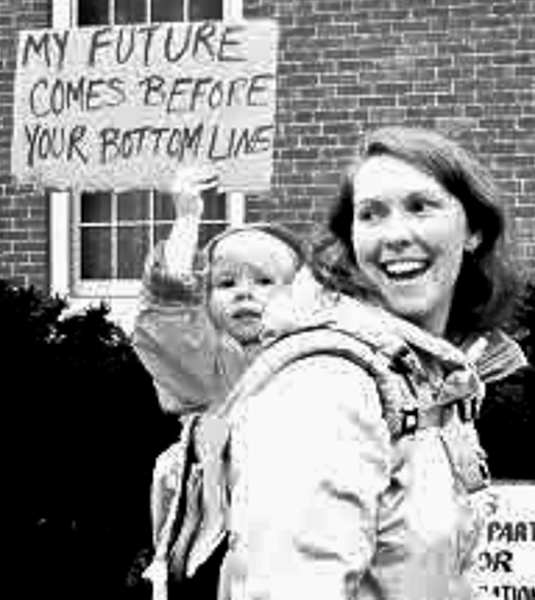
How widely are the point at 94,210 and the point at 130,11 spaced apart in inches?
43.9

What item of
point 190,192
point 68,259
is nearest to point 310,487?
point 190,192

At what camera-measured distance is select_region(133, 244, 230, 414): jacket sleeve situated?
4176 millimetres

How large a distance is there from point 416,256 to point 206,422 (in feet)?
5.76

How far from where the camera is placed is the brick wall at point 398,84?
900cm

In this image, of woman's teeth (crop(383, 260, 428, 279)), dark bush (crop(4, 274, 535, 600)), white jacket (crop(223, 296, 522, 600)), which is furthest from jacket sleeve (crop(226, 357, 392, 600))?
dark bush (crop(4, 274, 535, 600))

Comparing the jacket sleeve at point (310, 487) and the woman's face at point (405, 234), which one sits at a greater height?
the woman's face at point (405, 234)

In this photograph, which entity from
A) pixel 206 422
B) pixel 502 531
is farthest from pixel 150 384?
pixel 206 422

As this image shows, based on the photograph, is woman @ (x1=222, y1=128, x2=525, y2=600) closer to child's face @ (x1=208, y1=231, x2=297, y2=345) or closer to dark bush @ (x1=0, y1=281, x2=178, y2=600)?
child's face @ (x1=208, y1=231, x2=297, y2=345)

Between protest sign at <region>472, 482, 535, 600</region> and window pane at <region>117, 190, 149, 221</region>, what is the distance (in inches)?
201

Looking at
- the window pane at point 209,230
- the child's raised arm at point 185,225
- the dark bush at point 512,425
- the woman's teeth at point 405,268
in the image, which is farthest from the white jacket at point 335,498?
the window pane at point 209,230

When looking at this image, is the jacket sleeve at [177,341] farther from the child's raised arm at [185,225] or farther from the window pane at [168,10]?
the window pane at [168,10]

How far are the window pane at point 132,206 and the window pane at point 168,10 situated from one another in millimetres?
966

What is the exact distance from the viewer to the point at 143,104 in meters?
7.77

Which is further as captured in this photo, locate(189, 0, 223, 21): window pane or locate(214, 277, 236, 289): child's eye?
locate(189, 0, 223, 21): window pane
